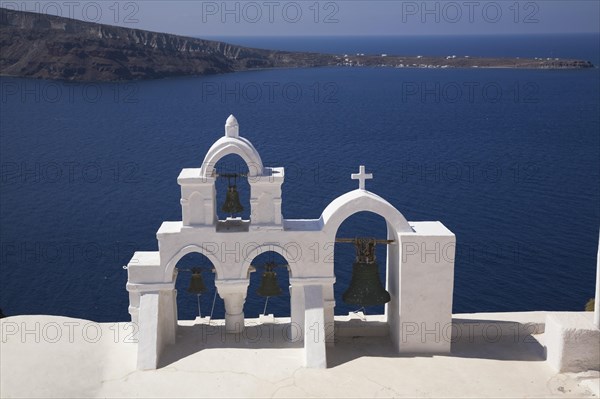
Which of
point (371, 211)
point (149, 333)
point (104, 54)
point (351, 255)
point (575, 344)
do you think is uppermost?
point (104, 54)

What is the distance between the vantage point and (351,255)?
42500 mm

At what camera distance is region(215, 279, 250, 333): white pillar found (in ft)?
59.1

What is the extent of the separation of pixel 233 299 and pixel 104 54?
121177 mm

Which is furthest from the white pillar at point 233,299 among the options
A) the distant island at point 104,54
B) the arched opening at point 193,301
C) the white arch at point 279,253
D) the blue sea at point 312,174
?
the distant island at point 104,54

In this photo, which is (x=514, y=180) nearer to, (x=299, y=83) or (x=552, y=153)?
(x=552, y=153)

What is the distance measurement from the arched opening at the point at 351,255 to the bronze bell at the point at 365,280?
16.1 m

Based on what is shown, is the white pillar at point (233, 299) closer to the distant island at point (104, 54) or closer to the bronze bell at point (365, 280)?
the bronze bell at point (365, 280)

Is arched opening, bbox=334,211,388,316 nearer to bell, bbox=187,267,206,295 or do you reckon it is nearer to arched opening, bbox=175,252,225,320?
arched opening, bbox=175,252,225,320

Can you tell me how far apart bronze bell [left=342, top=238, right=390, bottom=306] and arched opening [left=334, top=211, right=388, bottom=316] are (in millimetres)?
16146

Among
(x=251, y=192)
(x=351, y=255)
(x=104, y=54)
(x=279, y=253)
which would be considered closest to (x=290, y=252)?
(x=279, y=253)

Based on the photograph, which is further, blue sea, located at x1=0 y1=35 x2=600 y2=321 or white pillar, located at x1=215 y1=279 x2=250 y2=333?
blue sea, located at x1=0 y1=35 x2=600 y2=321

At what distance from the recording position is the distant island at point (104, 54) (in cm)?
13062

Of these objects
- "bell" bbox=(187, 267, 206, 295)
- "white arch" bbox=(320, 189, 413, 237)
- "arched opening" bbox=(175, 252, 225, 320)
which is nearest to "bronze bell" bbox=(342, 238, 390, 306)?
"white arch" bbox=(320, 189, 413, 237)

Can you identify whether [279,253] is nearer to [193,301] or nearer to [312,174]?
[193,301]
